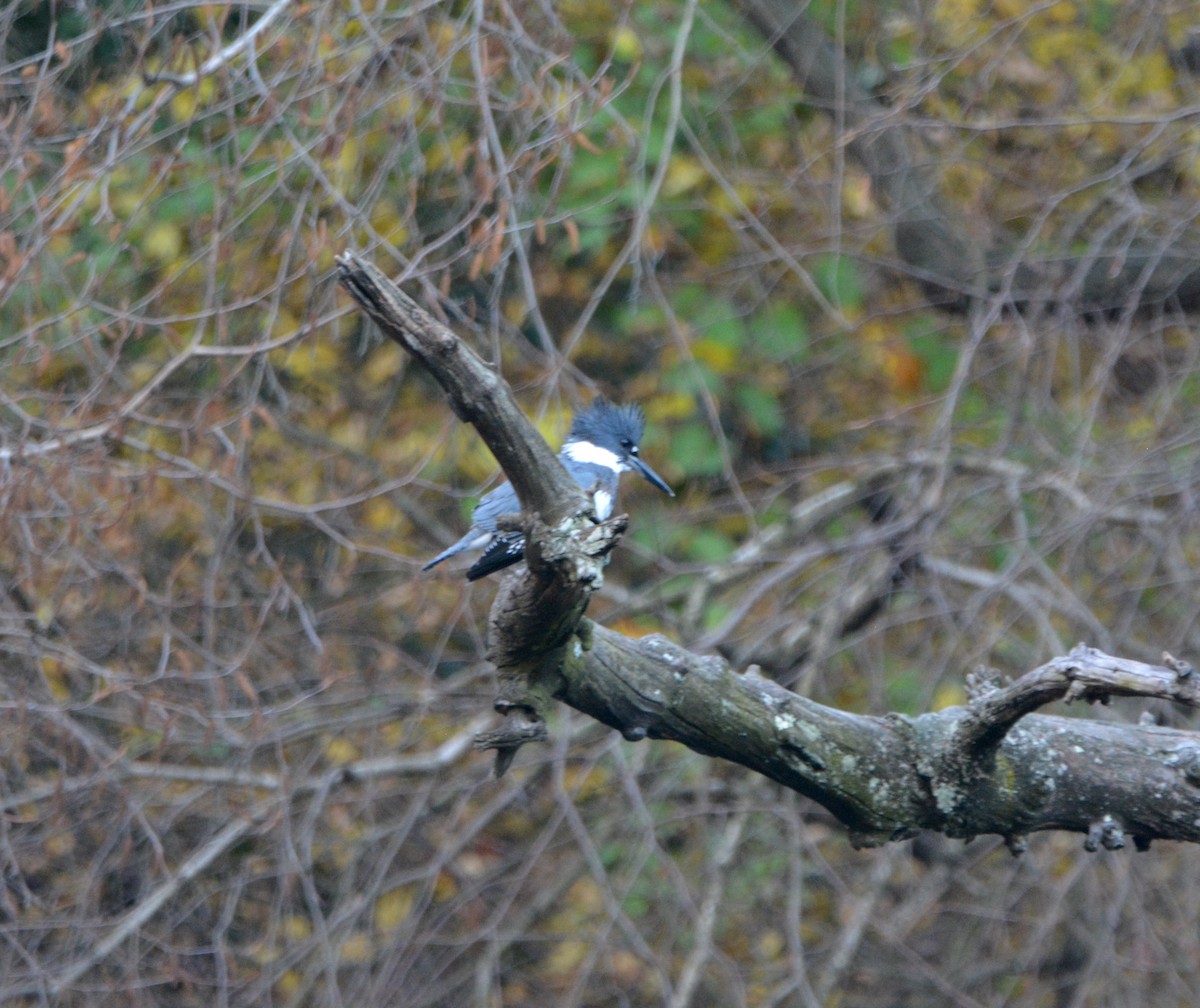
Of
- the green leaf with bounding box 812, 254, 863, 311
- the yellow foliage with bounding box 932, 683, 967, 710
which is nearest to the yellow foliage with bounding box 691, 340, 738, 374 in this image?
the green leaf with bounding box 812, 254, 863, 311

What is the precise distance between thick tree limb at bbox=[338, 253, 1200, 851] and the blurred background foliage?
2.91 feet

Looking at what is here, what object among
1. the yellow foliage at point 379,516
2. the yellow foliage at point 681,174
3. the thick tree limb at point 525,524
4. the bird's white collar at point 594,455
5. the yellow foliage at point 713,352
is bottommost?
the yellow foliage at point 379,516

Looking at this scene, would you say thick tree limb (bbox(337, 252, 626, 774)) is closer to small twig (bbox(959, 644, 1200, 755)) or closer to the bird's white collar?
small twig (bbox(959, 644, 1200, 755))

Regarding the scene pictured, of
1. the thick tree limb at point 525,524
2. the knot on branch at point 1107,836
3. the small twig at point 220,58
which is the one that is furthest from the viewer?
the small twig at point 220,58

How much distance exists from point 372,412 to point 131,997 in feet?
6.43

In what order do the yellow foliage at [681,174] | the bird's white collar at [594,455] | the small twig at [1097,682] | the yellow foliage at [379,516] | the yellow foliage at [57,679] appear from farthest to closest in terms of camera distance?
the yellow foliage at [379,516]
the yellow foliage at [681,174]
the bird's white collar at [594,455]
the yellow foliage at [57,679]
the small twig at [1097,682]

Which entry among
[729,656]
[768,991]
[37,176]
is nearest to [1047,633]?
[729,656]

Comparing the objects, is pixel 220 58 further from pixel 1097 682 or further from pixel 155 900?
pixel 1097 682

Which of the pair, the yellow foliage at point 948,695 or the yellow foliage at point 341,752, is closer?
the yellow foliage at point 948,695

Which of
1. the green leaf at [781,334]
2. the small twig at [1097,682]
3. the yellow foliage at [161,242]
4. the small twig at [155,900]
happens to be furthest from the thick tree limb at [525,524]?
the green leaf at [781,334]

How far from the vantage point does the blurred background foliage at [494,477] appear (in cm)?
287

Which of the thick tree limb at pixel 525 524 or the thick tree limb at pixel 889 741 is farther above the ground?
the thick tree limb at pixel 525 524

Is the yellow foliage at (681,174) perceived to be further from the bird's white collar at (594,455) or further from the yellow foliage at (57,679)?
the yellow foliage at (57,679)

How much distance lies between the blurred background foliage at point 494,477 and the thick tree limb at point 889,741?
2.91ft
